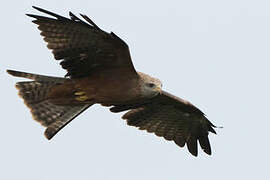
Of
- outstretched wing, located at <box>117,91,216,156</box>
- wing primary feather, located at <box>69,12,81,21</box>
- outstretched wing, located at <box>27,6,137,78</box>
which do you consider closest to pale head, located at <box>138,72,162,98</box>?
outstretched wing, located at <box>27,6,137,78</box>

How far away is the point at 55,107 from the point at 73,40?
1.82 meters

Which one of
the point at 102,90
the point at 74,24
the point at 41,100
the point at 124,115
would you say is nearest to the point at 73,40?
the point at 74,24

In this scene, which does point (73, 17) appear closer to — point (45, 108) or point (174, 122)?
point (45, 108)

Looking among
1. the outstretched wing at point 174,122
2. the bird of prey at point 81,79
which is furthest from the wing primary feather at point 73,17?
the outstretched wing at point 174,122

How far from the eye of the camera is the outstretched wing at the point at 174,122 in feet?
40.6

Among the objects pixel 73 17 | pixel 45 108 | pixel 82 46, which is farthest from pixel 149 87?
pixel 45 108

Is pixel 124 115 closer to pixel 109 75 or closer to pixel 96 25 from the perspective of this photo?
pixel 109 75

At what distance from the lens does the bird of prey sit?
10.0 m

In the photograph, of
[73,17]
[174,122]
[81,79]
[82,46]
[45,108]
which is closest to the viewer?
[73,17]

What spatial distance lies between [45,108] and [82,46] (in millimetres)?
1835

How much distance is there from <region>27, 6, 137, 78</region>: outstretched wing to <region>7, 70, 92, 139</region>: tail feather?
0.91 m

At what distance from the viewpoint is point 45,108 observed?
11469mm

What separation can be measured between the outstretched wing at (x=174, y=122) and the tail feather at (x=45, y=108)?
4.50 feet

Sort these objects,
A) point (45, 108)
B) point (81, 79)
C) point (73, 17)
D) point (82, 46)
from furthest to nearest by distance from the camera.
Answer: point (45, 108)
point (81, 79)
point (82, 46)
point (73, 17)
